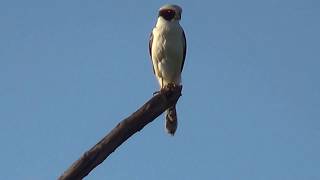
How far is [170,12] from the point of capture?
33.9 feet

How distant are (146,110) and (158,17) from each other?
5.17 m

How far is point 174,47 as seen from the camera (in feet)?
33.6

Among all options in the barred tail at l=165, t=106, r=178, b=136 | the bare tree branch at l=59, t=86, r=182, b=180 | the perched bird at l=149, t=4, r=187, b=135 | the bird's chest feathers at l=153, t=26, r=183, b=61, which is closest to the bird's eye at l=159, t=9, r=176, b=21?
the perched bird at l=149, t=4, r=187, b=135

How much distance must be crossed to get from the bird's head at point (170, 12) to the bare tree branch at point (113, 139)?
185 inches

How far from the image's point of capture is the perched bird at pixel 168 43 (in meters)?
10.3

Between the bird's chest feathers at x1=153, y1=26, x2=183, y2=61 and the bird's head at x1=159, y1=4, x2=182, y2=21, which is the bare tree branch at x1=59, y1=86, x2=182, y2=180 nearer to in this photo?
the bird's chest feathers at x1=153, y1=26, x2=183, y2=61

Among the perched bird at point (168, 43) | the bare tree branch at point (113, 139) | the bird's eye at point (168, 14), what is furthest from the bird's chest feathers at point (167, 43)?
the bare tree branch at point (113, 139)

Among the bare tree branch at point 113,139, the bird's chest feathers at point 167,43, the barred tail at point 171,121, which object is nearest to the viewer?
the bare tree branch at point 113,139

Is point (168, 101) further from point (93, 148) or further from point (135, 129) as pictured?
point (93, 148)

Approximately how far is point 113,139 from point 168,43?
17.2 ft

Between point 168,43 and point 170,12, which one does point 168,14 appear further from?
point 168,43

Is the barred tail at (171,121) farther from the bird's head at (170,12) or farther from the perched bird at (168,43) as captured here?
the bird's head at (170,12)

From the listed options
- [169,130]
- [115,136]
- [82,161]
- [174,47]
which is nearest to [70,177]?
[82,161]

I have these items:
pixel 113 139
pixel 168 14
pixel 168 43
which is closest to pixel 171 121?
pixel 168 43
